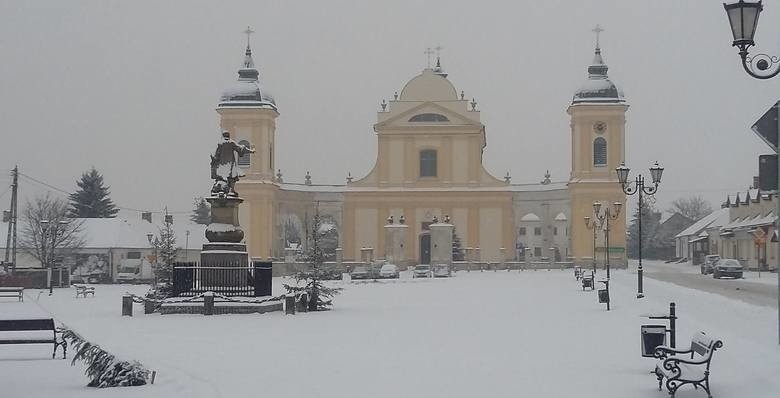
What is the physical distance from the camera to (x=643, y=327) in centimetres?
1225

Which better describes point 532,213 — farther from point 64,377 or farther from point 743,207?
point 64,377

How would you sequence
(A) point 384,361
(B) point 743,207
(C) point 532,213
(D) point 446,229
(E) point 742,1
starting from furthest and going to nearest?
(C) point 532,213 → (B) point 743,207 → (D) point 446,229 → (A) point 384,361 → (E) point 742,1

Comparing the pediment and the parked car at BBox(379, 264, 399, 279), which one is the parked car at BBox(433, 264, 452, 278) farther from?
the pediment

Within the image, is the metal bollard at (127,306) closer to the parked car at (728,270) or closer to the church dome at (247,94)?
the parked car at (728,270)

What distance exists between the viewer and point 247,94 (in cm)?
6831

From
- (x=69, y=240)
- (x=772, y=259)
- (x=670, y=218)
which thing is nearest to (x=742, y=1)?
(x=772, y=259)

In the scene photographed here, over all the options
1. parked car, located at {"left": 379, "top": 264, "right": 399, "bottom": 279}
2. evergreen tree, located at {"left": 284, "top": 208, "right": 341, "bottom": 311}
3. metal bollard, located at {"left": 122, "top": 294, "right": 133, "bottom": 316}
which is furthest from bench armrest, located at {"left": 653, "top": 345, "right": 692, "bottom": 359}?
parked car, located at {"left": 379, "top": 264, "right": 399, "bottom": 279}

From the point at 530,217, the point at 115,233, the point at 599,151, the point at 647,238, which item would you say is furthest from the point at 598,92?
the point at 647,238

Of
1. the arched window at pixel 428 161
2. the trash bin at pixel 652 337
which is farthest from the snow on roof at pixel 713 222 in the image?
the trash bin at pixel 652 337

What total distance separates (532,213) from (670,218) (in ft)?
123

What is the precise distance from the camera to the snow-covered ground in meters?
11.0

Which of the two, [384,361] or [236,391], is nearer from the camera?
[236,391]

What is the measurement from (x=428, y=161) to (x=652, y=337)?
5908 centimetres

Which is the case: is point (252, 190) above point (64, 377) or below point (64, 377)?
above
